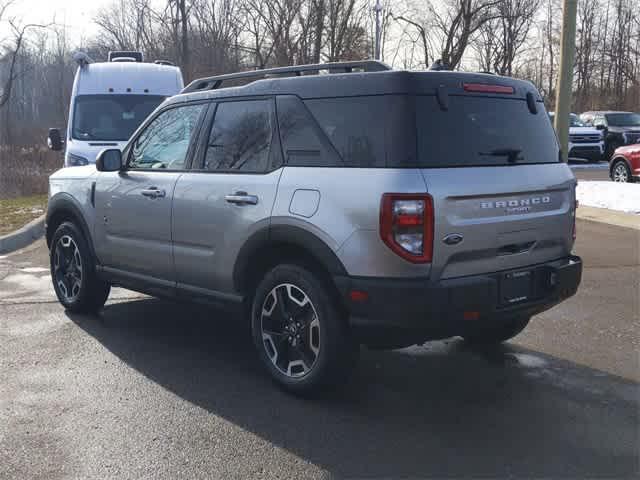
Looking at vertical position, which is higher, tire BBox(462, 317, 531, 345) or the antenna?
the antenna

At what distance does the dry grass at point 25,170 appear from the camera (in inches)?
755

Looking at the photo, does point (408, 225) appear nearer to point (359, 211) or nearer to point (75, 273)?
point (359, 211)

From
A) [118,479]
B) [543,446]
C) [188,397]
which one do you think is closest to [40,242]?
[188,397]

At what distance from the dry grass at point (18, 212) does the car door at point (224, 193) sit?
6156 mm

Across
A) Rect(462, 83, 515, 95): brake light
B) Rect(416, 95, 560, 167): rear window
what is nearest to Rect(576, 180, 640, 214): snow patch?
Rect(416, 95, 560, 167): rear window

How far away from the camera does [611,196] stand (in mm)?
13586

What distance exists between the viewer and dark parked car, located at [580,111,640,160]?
25734mm

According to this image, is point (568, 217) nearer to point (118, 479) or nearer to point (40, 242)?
point (118, 479)

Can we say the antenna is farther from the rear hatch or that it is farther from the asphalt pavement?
the rear hatch

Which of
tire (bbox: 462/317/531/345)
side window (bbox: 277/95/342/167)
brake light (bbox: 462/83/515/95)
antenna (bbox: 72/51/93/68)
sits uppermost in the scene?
antenna (bbox: 72/51/93/68)

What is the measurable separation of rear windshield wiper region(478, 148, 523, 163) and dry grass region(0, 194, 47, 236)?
8037mm

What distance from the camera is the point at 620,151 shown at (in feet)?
54.5

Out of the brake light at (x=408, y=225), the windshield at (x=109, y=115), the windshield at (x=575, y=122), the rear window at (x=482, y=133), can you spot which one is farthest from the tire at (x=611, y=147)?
the brake light at (x=408, y=225)

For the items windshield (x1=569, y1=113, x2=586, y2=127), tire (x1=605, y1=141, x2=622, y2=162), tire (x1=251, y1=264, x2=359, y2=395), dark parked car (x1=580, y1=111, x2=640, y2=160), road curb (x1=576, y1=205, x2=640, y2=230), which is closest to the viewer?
tire (x1=251, y1=264, x2=359, y2=395)
